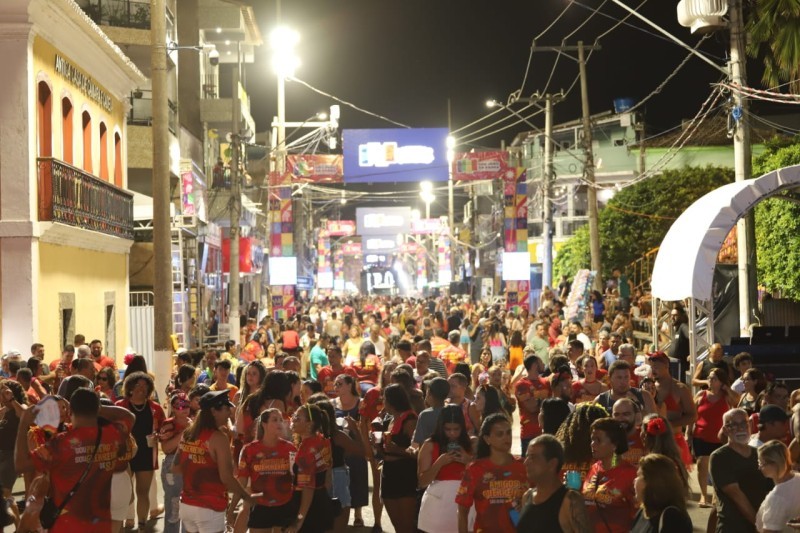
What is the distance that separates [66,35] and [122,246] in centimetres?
693

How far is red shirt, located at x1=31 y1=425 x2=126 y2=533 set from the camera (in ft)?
28.3

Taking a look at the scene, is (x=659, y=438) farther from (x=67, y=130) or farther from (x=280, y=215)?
(x=280, y=215)

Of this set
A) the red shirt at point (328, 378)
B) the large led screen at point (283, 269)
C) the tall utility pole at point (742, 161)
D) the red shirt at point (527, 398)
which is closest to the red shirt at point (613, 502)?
the red shirt at point (527, 398)

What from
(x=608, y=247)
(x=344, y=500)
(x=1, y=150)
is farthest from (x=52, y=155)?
(x=608, y=247)

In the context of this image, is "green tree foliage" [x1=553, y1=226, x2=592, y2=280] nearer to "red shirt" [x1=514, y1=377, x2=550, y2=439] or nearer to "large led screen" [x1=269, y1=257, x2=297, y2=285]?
"large led screen" [x1=269, y1=257, x2=297, y2=285]

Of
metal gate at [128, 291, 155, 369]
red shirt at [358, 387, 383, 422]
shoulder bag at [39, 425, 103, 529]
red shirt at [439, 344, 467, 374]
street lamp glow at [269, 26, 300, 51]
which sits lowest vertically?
shoulder bag at [39, 425, 103, 529]

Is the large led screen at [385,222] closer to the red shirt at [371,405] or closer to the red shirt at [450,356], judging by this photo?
Answer: the red shirt at [450,356]

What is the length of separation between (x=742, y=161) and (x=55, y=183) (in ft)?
39.0

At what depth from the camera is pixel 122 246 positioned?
2800 cm

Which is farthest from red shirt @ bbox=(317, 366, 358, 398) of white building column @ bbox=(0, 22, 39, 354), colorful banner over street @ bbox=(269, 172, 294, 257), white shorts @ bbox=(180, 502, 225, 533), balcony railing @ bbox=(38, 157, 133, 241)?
colorful banner over street @ bbox=(269, 172, 294, 257)

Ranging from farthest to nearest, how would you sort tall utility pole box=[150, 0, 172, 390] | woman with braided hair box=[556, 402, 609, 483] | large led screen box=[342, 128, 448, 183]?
large led screen box=[342, 128, 448, 183]
tall utility pole box=[150, 0, 172, 390]
woman with braided hair box=[556, 402, 609, 483]

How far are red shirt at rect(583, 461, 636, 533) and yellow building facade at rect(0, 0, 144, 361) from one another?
49.5 feet

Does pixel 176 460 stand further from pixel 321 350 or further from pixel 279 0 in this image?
pixel 279 0

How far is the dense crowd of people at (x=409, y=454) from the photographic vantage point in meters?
7.10
